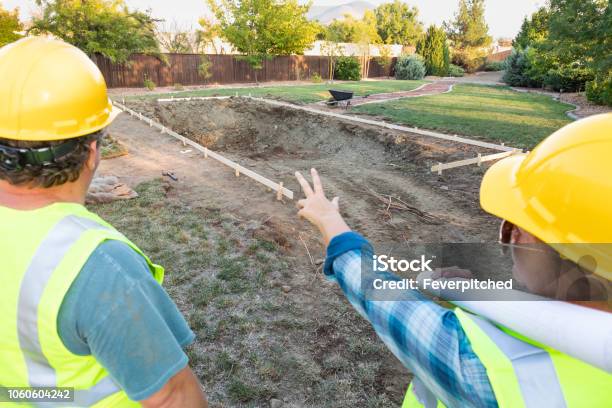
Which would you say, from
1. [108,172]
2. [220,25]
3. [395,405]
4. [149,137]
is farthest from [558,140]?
[220,25]

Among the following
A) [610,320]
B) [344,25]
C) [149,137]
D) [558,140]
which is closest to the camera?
[610,320]

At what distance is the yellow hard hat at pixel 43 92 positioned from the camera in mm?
1299

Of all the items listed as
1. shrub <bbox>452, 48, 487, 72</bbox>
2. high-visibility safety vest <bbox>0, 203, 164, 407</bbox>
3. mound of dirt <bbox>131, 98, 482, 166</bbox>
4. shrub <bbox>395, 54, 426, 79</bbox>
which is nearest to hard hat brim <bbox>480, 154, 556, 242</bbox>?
high-visibility safety vest <bbox>0, 203, 164, 407</bbox>

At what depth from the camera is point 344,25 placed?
50594mm

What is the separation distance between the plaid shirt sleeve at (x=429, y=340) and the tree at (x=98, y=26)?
25.3m

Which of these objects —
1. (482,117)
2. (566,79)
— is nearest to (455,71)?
(566,79)

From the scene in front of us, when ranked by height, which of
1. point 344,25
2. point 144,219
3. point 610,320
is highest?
point 344,25

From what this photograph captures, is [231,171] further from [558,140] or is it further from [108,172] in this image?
[558,140]

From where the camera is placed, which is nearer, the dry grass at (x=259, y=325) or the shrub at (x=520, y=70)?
the dry grass at (x=259, y=325)

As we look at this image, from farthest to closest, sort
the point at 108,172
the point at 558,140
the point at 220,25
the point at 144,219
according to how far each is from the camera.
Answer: the point at 220,25 → the point at 108,172 → the point at 144,219 → the point at 558,140

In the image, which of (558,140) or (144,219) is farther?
(144,219)

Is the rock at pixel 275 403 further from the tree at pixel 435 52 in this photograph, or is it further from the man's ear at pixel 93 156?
the tree at pixel 435 52

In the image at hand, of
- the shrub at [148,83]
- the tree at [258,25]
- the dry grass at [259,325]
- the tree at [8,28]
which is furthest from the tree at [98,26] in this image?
the dry grass at [259,325]

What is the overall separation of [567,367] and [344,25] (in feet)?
180
